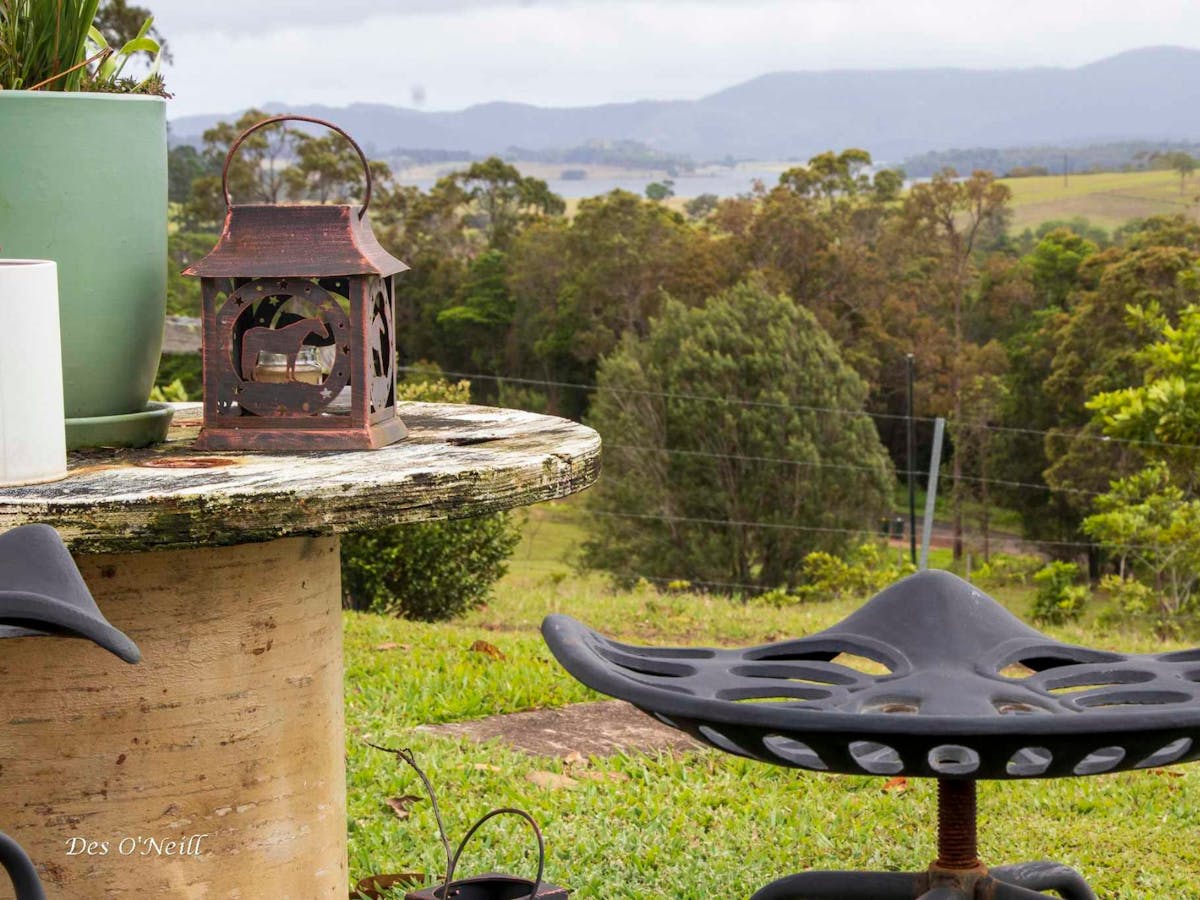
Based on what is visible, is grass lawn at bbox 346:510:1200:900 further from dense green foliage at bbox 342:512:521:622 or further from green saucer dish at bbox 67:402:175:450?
dense green foliage at bbox 342:512:521:622

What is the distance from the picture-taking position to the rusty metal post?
1582 mm

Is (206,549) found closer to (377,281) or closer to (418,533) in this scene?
(377,281)

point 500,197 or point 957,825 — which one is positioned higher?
point 500,197

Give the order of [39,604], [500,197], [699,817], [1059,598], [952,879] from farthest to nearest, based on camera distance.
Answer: [500,197] < [1059,598] < [699,817] < [952,879] < [39,604]

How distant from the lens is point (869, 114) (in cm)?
16138

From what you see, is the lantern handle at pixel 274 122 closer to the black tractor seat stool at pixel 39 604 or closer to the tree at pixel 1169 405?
the black tractor seat stool at pixel 39 604

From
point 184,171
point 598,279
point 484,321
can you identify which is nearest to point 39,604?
point 598,279

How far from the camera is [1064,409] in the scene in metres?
23.6

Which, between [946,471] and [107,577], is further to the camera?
[946,471]

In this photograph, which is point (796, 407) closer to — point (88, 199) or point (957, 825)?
point (88, 199)

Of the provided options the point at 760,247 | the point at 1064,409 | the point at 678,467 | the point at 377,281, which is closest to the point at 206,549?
the point at 377,281

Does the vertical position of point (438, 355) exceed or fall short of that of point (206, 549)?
it falls short

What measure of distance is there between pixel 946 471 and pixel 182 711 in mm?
26182

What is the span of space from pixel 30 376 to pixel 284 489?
14.8 inches
